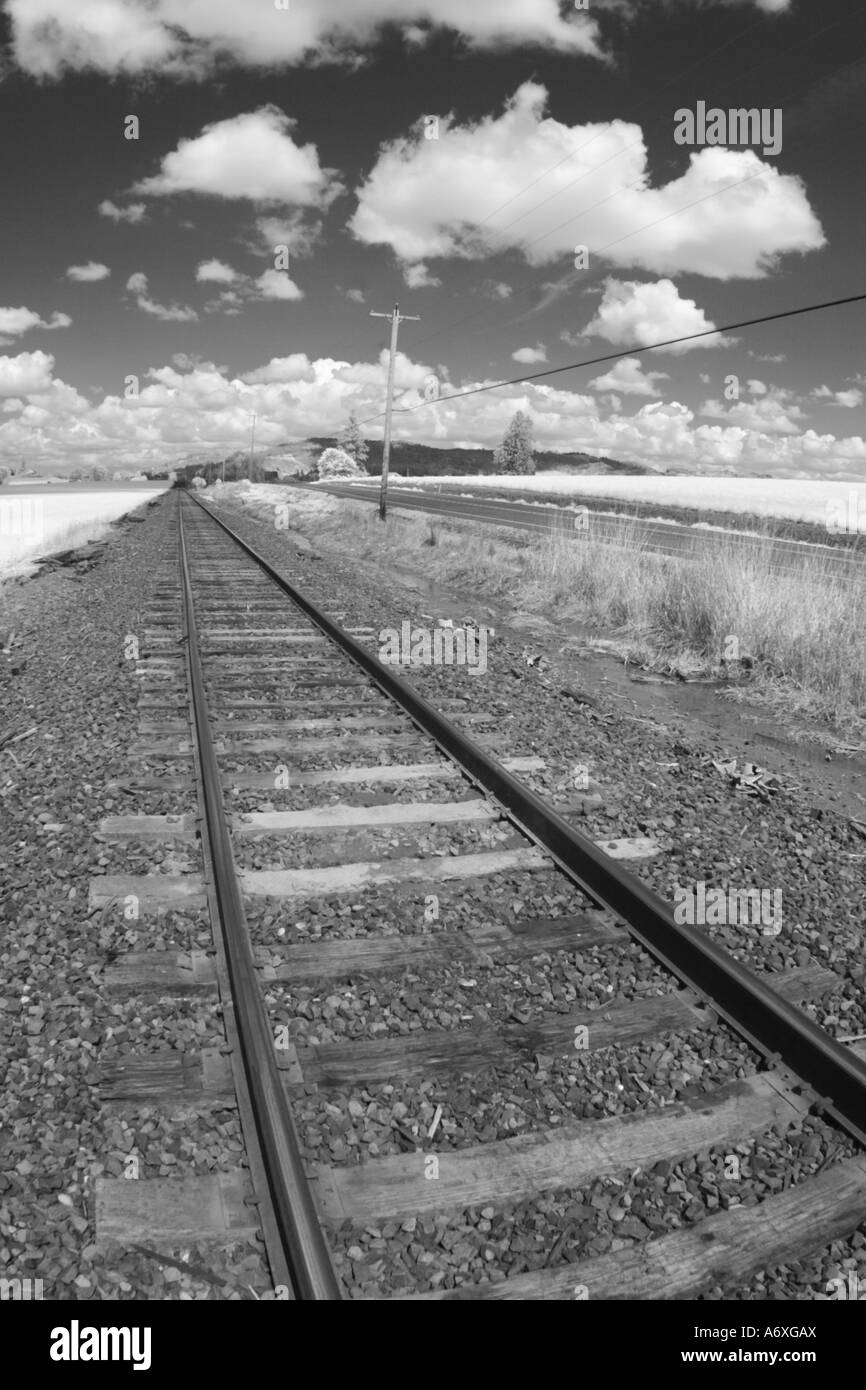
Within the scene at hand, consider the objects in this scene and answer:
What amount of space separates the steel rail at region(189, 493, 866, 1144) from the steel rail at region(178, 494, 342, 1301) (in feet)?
5.07

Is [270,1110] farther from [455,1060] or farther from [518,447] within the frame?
[518,447]

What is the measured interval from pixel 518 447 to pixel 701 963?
482ft

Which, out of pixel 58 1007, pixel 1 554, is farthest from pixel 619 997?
pixel 1 554

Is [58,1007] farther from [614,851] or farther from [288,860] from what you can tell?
[614,851]

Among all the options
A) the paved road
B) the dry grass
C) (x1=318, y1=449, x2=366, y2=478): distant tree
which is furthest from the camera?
(x1=318, y1=449, x2=366, y2=478): distant tree

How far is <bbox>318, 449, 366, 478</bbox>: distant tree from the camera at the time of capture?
153 metres

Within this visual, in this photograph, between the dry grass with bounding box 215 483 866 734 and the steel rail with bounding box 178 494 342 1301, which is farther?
the dry grass with bounding box 215 483 866 734

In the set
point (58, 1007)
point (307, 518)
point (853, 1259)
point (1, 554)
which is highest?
point (307, 518)

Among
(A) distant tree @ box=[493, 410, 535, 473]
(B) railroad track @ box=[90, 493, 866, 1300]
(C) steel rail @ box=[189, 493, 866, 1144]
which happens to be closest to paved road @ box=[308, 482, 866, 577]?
(C) steel rail @ box=[189, 493, 866, 1144]

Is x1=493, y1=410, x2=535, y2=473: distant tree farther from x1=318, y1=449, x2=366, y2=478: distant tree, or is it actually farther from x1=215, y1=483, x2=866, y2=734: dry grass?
x1=215, y1=483, x2=866, y2=734: dry grass

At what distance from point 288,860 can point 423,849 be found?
2.25ft

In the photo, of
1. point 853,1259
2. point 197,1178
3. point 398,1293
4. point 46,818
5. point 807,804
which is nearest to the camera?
point 398,1293

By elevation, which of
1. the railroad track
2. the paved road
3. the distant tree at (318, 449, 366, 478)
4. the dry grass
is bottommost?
the railroad track

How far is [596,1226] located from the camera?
7.07 ft
